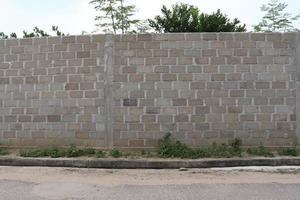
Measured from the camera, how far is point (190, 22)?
24.6 m

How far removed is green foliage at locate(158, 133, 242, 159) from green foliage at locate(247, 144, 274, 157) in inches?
8.8

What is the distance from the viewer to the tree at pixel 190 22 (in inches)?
945

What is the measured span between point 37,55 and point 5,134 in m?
1.88

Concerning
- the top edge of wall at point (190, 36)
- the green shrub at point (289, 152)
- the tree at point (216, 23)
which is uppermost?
the tree at point (216, 23)

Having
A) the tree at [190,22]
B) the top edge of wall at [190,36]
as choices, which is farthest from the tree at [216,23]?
the top edge of wall at [190,36]

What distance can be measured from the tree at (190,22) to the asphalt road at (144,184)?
15745 mm

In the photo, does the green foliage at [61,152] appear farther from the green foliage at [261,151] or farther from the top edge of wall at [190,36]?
the green foliage at [261,151]

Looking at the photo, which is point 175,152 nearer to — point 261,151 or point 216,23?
point 261,151

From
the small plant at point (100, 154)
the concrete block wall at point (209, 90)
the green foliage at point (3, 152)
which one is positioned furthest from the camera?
the green foliage at point (3, 152)

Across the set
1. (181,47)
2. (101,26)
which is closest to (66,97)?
(181,47)

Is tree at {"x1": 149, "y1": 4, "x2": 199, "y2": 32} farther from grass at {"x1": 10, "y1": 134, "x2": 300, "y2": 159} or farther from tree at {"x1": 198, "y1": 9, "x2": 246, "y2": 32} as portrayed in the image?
grass at {"x1": 10, "y1": 134, "x2": 300, "y2": 159}

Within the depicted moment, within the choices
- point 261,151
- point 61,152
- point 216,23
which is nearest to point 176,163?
point 261,151

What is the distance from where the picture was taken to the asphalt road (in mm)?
7035

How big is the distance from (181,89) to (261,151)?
2.01m
